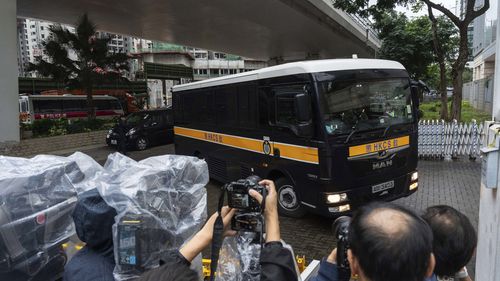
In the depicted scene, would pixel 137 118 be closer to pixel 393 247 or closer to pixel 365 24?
pixel 393 247

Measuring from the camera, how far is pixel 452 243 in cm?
174

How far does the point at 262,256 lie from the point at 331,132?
3843mm

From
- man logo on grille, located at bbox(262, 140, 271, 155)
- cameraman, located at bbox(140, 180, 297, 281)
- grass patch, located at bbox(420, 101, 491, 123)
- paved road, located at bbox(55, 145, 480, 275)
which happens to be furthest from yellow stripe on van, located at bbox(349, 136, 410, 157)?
grass patch, located at bbox(420, 101, 491, 123)

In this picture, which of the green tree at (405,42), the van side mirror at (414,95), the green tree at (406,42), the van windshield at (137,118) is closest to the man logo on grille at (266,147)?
the van side mirror at (414,95)

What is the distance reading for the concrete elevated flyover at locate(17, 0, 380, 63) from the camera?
55.1 ft

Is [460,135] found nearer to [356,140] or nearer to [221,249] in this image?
[356,140]

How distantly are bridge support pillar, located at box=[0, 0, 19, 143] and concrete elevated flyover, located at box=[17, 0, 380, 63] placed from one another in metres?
4.92

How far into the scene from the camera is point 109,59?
17875 millimetres

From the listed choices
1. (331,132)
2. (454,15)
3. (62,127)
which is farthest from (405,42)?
(331,132)

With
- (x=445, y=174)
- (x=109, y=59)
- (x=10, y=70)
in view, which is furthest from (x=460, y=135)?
(x=109, y=59)

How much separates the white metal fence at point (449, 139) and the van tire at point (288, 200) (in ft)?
19.9

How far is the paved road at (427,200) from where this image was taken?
5404 mm

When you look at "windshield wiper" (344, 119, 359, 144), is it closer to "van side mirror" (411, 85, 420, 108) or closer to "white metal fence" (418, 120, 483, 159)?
"van side mirror" (411, 85, 420, 108)

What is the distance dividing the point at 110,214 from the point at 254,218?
74 cm
